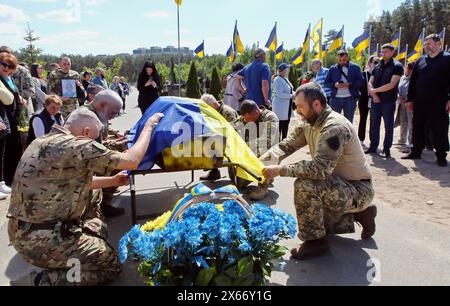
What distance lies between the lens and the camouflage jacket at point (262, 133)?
15.6ft

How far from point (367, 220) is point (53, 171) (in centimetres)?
268

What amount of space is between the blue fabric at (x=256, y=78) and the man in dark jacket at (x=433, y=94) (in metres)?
2.60

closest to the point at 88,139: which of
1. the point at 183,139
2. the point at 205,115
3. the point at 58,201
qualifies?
the point at 58,201

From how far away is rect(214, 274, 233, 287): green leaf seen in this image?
6.53 ft

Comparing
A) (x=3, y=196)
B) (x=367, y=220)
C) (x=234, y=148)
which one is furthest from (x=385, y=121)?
(x=3, y=196)

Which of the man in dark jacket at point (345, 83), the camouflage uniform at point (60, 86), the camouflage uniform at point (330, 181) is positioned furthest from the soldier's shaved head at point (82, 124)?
the man in dark jacket at point (345, 83)

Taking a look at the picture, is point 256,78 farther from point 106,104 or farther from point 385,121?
point 106,104

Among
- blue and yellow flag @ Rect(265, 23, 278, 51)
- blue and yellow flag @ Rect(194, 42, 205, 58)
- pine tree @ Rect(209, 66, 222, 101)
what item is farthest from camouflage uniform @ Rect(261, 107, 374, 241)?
pine tree @ Rect(209, 66, 222, 101)

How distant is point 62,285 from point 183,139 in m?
1.64

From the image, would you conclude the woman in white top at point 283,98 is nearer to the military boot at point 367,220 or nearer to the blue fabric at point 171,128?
the blue fabric at point 171,128

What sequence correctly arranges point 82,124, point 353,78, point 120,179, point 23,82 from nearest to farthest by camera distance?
1. point 82,124
2. point 120,179
3. point 23,82
4. point 353,78

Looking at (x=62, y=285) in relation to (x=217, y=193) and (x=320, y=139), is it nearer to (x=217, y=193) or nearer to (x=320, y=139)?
(x=217, y=193)

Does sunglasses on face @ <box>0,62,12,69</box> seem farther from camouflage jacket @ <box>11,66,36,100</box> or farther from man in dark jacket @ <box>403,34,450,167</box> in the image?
man in dark jacket @ <box>403,34,450,167</box>

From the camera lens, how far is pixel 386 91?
257 inches
